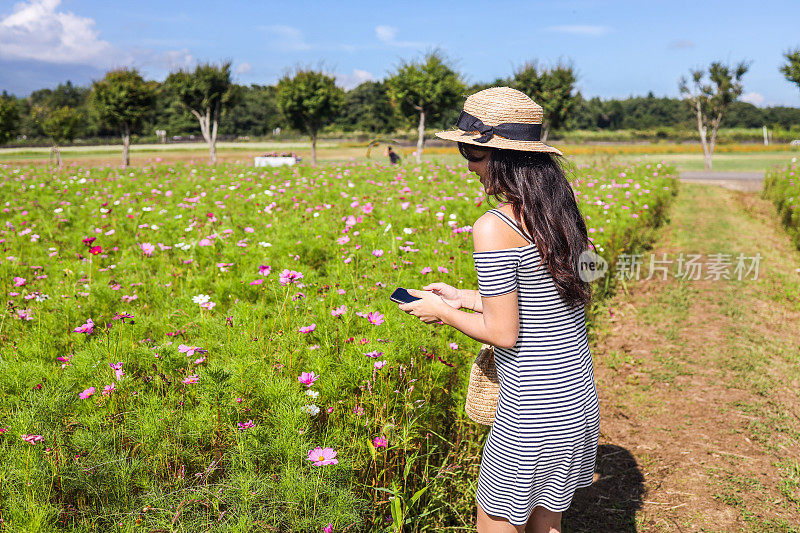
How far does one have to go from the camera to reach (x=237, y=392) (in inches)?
84.6

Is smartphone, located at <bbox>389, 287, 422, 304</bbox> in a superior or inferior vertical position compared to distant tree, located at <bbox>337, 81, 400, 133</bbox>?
inferior

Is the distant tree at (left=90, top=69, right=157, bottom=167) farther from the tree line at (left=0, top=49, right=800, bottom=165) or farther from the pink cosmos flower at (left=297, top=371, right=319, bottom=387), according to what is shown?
the pink cosmos flower at (left=297, top=371, right=319, bottom=387)

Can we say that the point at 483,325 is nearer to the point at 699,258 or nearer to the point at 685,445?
the point at 685,445

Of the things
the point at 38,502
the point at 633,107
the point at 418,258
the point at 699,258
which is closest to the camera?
the point at 38,502

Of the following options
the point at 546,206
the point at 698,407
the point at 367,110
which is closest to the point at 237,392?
the point at 546,206

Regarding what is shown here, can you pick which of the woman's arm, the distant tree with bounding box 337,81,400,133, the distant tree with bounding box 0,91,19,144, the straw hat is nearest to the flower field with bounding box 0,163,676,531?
the woman's arm

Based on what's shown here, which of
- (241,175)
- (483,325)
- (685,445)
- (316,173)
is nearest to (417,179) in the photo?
(316,173)

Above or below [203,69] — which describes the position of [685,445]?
below

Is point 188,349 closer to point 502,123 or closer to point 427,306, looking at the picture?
point 427,306

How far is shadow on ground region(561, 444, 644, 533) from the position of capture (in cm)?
289

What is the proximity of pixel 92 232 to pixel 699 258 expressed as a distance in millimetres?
8056

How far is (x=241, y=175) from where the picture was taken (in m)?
9.70

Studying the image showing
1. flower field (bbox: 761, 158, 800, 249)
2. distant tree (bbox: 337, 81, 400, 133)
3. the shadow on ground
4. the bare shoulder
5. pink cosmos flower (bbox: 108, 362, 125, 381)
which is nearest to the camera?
the bare shoulder

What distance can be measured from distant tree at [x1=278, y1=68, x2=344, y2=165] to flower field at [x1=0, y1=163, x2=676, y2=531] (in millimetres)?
25885
